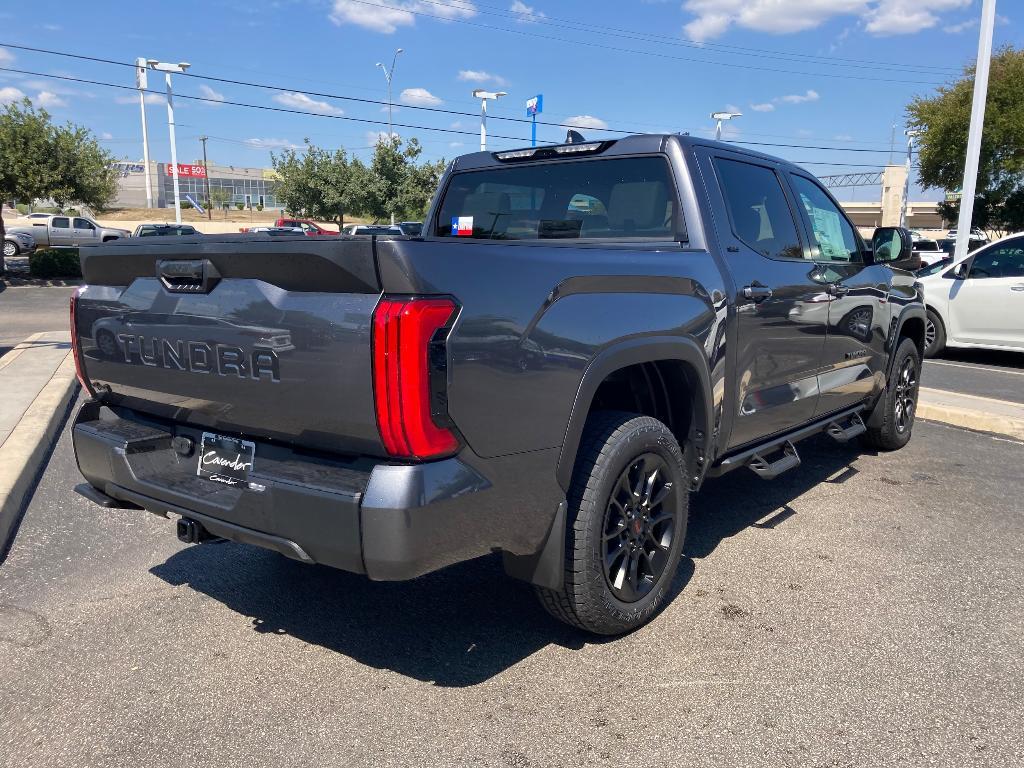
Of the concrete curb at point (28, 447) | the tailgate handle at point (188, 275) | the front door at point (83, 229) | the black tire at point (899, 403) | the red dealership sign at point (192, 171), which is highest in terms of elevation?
the red dealership sign at point (192, 171)

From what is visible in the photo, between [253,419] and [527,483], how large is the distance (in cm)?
90

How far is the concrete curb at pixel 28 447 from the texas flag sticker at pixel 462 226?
285 centimetres

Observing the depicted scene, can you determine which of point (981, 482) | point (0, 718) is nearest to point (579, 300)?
point (0, 718)

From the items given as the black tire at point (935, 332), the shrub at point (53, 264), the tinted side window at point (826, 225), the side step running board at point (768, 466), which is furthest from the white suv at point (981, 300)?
the shrub at point (53, 264)

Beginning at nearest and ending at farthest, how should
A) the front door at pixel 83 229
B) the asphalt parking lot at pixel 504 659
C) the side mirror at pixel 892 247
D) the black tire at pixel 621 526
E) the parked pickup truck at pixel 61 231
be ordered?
the asphalt parking lot at pixel 504 659 → the black tire at pixel 621 526 → the side mirror at pixel 892 247 → the parked pickup truck at pixel 61 231 → the front door at pixel 83 229

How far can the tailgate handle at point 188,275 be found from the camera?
268 centimetres

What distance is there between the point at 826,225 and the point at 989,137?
25365 mm

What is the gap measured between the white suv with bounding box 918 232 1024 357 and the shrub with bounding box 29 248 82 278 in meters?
23.2

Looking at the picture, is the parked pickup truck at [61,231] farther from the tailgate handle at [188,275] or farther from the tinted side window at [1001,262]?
the tailgate handle at [188,275]

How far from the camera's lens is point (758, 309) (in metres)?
3.89

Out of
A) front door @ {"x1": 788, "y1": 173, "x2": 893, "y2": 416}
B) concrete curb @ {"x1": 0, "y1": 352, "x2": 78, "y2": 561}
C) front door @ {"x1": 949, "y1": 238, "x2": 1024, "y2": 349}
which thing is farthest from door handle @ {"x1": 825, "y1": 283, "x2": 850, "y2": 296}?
front door @ {"x1": 949, "y1": 238, "x2": 1024, "y2": 349}

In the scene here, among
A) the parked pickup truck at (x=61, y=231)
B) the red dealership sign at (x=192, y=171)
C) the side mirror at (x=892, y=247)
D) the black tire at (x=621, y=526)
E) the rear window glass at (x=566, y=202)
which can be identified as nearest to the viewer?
the black tire at (x=621, y=526)

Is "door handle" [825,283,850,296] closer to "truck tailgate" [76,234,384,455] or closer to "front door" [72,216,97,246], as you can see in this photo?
"truck tailgate" [76,234,384,455]

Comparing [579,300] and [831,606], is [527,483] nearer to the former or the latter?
[579,300]
